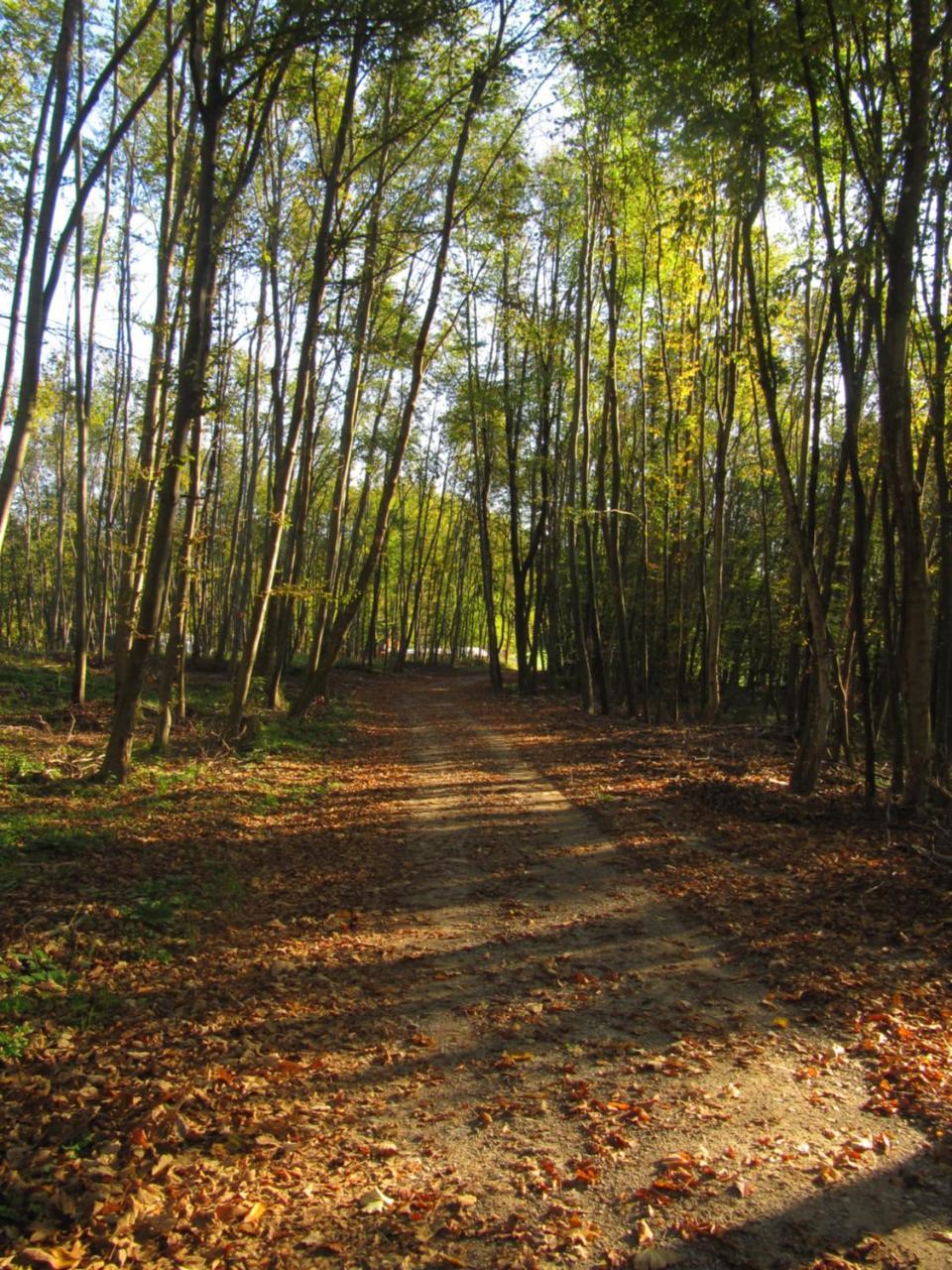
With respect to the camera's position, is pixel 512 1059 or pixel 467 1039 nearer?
pixel 512 1059

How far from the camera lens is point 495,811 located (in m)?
9.41

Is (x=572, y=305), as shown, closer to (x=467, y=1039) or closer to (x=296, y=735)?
(x=296, y=735)

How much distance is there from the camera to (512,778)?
11391 millimetres

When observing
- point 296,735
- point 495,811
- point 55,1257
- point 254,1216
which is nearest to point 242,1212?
point 254,1216

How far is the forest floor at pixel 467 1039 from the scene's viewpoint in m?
2.80

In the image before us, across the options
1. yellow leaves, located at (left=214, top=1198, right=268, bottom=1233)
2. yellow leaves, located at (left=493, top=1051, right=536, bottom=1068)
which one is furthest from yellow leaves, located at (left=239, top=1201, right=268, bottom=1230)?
yellow leaves, located at (left=493, top=1051, right=536, bottom=1068)

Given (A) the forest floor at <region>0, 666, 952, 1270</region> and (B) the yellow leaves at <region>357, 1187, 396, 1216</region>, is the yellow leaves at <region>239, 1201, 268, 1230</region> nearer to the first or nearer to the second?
(A) the forest floor at <region>0, 666, 952, 1270</region>

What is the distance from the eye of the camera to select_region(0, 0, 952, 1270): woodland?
305 centimetres

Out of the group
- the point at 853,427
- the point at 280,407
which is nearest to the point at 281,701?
the point at 280,407

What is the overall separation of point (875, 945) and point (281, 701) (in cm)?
1414

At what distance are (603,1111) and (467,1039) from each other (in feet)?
3.00

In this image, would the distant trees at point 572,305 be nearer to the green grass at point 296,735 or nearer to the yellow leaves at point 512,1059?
the green grass at point 296,735

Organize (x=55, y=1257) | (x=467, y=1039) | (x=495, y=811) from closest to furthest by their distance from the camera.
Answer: (x=55, y=1257), (x=467, y=1039), (x=495, y=811)

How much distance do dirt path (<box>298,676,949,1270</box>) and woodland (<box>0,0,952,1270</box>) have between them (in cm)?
2
